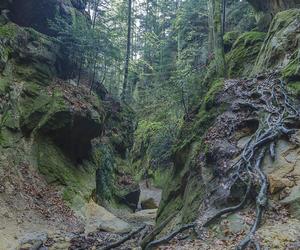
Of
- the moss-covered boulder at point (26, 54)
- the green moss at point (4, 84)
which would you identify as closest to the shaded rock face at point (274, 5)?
the moss-covered boulder at point (26, 54)

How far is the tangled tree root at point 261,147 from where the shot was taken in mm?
8320

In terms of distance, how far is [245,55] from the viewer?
18812 millimetres

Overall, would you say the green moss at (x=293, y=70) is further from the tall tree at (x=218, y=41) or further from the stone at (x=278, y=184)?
the stone at (x=278, y=184)

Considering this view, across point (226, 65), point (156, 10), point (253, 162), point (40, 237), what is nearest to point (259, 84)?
point (253, 162)

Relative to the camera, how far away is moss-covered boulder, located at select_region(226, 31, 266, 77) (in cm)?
1828

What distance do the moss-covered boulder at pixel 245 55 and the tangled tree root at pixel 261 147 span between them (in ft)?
15.4

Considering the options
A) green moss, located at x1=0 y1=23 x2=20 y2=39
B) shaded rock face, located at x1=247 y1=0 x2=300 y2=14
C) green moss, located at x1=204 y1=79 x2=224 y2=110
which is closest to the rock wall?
green moss, located at x1=0 y1=23 x2=20 y2=39

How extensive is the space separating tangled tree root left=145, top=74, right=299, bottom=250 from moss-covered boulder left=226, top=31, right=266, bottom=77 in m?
4.70

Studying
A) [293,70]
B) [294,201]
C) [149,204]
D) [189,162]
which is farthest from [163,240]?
[149,204]

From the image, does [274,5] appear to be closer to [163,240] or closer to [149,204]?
[149,204]

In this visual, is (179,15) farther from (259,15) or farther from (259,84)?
(259,84)

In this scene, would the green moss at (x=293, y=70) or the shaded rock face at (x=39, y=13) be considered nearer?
the green moss at (x=293, y=70)

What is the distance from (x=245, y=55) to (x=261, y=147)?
A: 9769mm

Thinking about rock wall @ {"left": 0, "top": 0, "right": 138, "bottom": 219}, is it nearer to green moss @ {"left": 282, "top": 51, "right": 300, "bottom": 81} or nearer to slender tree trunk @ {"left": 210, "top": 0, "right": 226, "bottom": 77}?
slender tree trunk @ {"left": 210, "top": 0, "right": 226, "bottom": 77}
